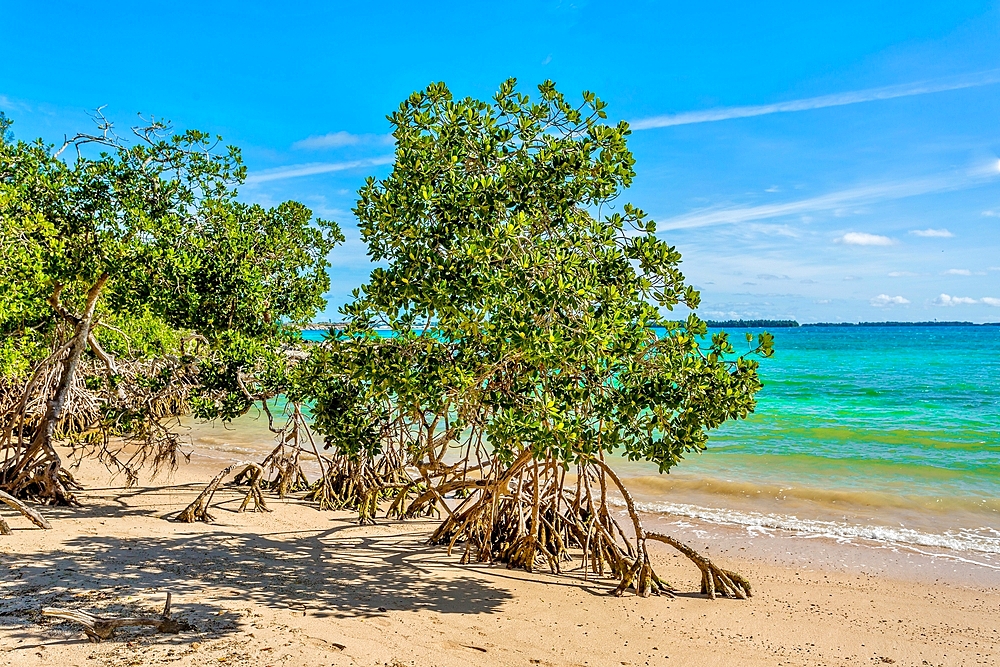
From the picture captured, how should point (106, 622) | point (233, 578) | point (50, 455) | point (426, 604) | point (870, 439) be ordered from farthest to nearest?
1. point (870, 439)
2. point (50, 455)
3. point (233, 578)
4. point (426, 604)
5. point (106, 622)

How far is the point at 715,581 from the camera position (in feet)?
21.4

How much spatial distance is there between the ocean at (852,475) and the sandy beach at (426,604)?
1.32m

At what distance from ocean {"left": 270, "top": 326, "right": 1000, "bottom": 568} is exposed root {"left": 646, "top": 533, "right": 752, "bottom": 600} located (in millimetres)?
3130

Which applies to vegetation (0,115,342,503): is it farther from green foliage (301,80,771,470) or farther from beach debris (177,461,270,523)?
green foliage (301,80,771,470)

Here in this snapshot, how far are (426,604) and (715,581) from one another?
8.62 feet

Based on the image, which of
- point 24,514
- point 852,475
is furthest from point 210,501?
point 852,475

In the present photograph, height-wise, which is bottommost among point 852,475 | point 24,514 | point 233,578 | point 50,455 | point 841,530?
point 233,578

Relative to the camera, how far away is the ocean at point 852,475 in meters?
9.70

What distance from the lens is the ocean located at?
9.70 metres

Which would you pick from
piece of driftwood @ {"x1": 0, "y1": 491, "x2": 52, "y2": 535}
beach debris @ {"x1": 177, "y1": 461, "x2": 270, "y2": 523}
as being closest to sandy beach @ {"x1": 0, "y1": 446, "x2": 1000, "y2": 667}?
piece of driftwood @ {"x1": 0, "y1": 491, "x2": 52, "y2": 535}

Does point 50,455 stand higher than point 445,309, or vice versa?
point 445,309

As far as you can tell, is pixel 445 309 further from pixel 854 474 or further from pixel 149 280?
pixel 854 474

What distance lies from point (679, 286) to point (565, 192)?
1.17m

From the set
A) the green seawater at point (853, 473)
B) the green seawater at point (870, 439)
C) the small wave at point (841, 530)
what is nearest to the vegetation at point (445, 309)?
the small wave at point (841, 530)
